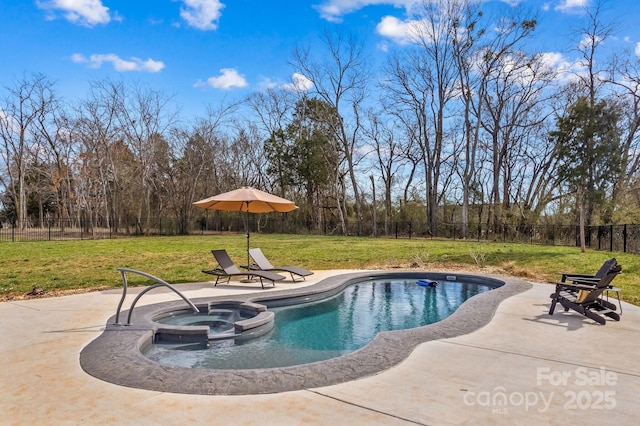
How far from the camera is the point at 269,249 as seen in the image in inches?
698

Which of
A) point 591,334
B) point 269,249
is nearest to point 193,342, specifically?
point 591,334

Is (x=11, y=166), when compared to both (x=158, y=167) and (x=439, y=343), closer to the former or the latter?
(x=158, y=167)

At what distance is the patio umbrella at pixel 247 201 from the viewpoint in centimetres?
886

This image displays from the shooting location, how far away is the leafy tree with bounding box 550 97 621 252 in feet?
50.0

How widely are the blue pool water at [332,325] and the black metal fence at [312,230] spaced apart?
35.1ft

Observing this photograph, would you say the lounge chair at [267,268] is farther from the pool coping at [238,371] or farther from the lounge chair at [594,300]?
the lounge chair at [594,300]

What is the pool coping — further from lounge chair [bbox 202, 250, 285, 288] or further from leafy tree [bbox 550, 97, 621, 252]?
leafy tree [bbox 550, 97, 621, 252]

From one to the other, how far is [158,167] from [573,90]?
95.0 feet

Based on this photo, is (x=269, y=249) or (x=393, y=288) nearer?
(x=393, y=288)

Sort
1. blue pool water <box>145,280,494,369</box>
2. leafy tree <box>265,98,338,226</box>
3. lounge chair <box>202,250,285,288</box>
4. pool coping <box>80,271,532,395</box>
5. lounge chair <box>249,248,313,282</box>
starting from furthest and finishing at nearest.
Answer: leafy tree <box>265,98,338,226</box>
lounge chair <box>249,248,313,282</box>
lounge chair <box>202,250,285,288</box>
blue pool water <box>145,280,494,369</box>
pool coping <box>80,271,532,395</box>

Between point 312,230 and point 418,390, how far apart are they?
26.7 m

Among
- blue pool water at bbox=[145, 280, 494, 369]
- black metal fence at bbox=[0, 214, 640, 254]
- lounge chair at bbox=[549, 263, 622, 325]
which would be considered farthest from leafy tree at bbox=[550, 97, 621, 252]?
lounge chair at bbox=[549, 263, 622, 325]

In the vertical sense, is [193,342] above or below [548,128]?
below

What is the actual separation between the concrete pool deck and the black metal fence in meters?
13.7
